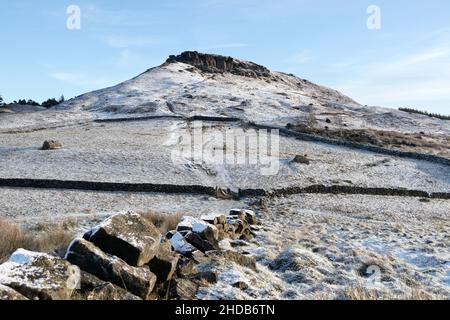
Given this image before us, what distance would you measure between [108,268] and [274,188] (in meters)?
17.5

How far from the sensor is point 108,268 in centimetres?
773

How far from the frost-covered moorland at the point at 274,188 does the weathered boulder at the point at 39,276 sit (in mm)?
2663

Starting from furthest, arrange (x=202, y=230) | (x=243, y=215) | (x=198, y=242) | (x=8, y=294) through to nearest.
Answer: (x=243, y=215) → (x=202, y=230) → (x=198, y=242) → (x=8, y=294)

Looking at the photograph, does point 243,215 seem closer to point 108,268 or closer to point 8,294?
point 108,268

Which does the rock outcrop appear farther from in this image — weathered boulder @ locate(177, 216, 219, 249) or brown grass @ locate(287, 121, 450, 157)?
weathered boulder @ locate(177, 216, 219, 249)

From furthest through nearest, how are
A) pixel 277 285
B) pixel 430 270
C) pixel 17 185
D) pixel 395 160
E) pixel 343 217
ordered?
pixel 395 160
pixel 17 185
pixel 343 217
pixel 430 270
pixel 277 285

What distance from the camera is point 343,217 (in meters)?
20.0

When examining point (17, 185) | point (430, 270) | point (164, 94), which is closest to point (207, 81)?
point (164, 94)

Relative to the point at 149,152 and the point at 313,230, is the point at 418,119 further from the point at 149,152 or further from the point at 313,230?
the point at 313,230

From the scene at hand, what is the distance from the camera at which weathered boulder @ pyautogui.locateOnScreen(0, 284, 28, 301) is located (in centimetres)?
580

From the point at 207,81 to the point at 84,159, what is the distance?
53239 mm

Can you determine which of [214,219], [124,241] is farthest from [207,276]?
[214,219]

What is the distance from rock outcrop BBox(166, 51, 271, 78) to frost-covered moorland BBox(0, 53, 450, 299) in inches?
1255

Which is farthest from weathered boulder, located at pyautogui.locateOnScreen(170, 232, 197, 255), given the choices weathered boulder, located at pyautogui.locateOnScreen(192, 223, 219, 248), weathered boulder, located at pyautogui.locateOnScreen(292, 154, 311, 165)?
weathered boulder, located at pyautogui.locateOnScreen(292, 154, 311, 165)
